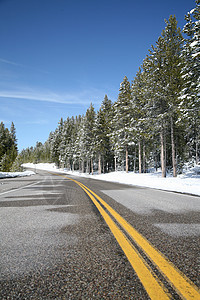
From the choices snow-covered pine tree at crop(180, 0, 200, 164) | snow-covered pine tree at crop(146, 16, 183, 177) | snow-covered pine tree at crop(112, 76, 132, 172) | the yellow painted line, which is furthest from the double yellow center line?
snow-covered pine tree at crop(112, 76, 132, 172)

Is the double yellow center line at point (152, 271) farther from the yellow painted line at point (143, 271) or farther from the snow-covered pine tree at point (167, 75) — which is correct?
the snow-covered pine tree at point (167, 75)

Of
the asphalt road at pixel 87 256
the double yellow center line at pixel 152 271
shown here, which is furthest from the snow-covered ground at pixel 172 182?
the double yellow center line at pixel 152 271

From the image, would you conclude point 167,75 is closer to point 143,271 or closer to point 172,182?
point 172,182

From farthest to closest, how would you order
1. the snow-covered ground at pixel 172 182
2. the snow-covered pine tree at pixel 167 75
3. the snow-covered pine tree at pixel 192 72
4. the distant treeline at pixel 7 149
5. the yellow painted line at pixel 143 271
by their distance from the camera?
1. the distant treeline at pixel 7 149
2. the snow-covered pine tree at pixel 167 75
3. the snow-covered pine tree at pixel 192 72
4. the snow-covered ground at pixel 172 182
5. the yellow painted line at pixel 143 271

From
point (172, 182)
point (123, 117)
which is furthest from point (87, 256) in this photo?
point (123, 117)

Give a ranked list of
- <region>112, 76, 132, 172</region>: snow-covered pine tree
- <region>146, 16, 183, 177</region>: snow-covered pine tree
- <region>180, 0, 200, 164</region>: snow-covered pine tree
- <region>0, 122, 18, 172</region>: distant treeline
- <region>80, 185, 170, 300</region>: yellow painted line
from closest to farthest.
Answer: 1. <region>80, 185, 170, 300</region>: yellow painted line
2. <region>180, 0, 200, 164</region>: snow-covered pine tree
3. <region>146, 16, 183, 177</region>: snow-covered pine tree
4. <region>112, 76, 132, 172</region>: snow-covered pine tree
5. <region>0, 122, 18, 172</region>: distant treeline

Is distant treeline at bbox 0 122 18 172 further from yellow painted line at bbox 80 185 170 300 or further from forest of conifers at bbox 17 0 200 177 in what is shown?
yellow painted line at bbox 80 185 170 300

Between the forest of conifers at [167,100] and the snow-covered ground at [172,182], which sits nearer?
the snow-covered ground at [172,182]

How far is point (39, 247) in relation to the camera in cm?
258

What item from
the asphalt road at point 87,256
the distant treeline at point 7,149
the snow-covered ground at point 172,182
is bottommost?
the snow-covered ground at point 172,182

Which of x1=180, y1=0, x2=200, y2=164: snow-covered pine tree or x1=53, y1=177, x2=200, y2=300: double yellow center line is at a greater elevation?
x1=180, y1=0, x2=200, y2=164: snow-covered pine tree

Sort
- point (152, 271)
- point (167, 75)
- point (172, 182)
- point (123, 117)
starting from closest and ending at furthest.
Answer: point (152, 271), point (172, 182), point (167, 75), point (123, 117)

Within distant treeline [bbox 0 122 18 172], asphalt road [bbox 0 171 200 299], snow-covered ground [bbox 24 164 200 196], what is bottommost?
snow-covered ground [bbox 24 164 200 196]

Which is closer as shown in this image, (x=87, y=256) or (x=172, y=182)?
(x=87, y=256)
